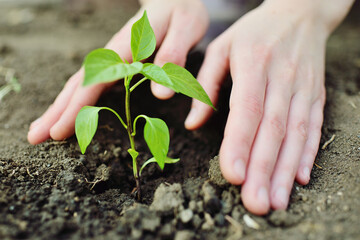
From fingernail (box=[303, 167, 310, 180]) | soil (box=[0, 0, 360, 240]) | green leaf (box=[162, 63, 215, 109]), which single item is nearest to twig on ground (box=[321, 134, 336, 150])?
soil (box=[0, 0, 360, 240])

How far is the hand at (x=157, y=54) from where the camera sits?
1756 mm

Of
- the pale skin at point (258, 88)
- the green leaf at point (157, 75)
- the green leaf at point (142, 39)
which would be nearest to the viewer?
the green leaf at point (157, 75)

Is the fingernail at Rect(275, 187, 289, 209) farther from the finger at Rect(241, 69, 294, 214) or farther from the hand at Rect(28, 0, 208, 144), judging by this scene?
the hand at Rect(28, 0, 208, 144)

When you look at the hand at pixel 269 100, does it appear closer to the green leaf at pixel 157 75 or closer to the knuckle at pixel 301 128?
the knuckle at pixel 301 128

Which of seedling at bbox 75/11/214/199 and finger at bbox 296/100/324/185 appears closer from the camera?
seedling at bbox 75/11/214/199

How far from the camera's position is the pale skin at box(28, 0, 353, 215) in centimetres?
140

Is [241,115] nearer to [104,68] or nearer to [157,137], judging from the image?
[157,137]

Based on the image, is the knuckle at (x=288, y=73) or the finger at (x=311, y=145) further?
the knuckle at (x=288, y=73)

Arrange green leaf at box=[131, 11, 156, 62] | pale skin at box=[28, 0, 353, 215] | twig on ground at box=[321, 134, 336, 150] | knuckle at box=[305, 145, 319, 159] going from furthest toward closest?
1. twig on ground at box=[321, 134, 336, 150]
2. knuckle at box=[305, 145, 319, 159]
3. pale skin at box=[28, 0, 353, 215]
4. green leaf at box=[131, 11, 156, 62]

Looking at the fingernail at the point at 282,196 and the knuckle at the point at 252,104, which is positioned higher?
the knuckle at the point at 252,104

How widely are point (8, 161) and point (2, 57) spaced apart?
1612 millimetres

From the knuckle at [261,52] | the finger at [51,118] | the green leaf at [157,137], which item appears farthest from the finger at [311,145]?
the finger at [51,118]

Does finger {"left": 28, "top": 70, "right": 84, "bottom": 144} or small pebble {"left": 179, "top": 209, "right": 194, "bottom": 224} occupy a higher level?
finger {"left": 28, "top": 70, "right": 84, "bottom": 144}

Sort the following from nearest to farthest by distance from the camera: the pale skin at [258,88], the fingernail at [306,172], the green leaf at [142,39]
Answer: the green leaf at [142,39]
the pale skin at [258,88]
the fingernail at [306,172]
